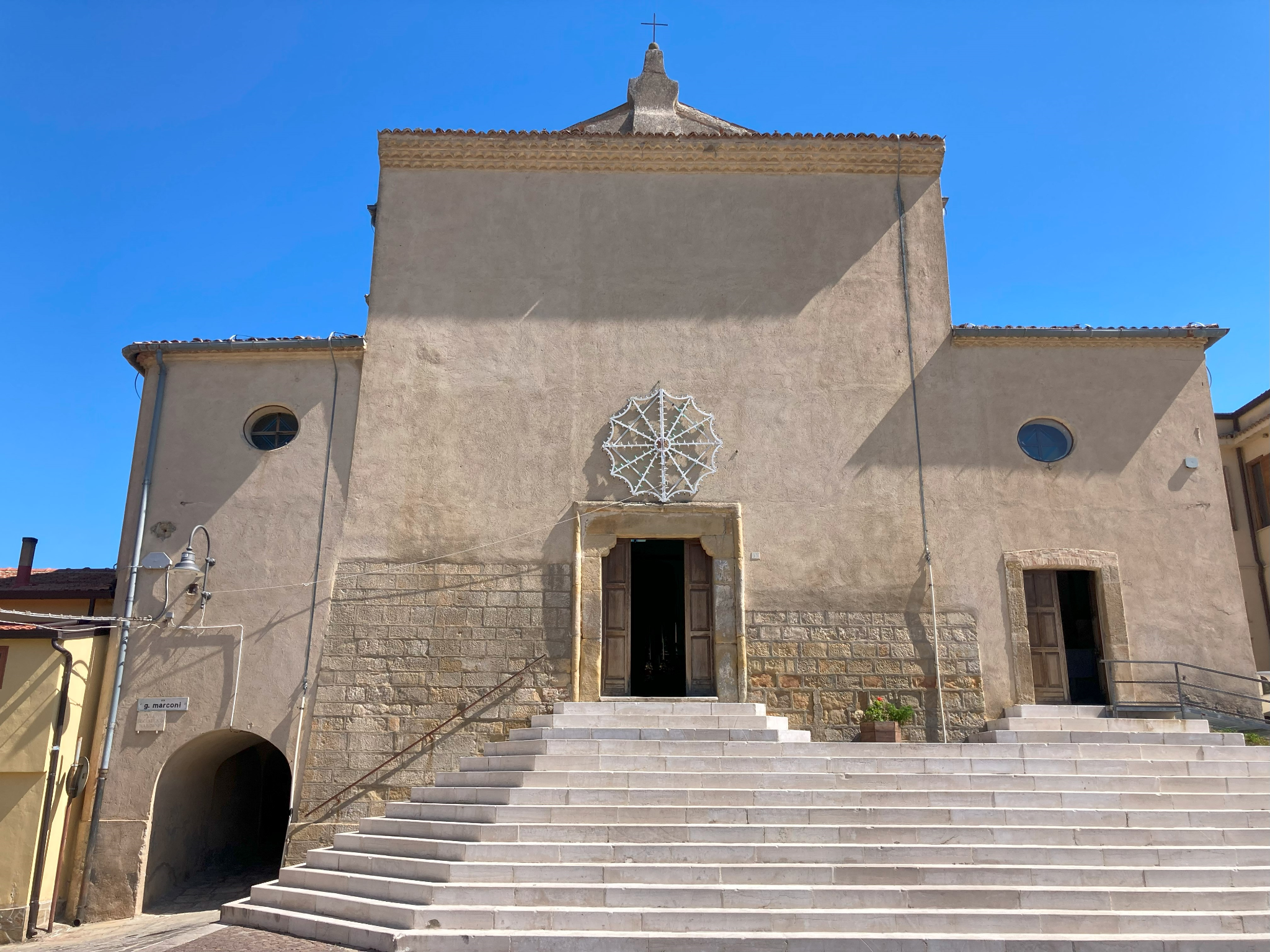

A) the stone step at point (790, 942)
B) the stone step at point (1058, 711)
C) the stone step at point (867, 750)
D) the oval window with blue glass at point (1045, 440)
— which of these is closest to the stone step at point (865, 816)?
the stone step at point (867, 750)

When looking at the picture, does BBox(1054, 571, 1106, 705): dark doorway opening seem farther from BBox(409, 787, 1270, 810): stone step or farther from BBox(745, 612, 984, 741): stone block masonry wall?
BBox(409, 787, 1270, 810): stone step

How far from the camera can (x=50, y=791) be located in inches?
438

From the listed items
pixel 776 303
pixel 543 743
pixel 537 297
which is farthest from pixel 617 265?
pixel 543 743

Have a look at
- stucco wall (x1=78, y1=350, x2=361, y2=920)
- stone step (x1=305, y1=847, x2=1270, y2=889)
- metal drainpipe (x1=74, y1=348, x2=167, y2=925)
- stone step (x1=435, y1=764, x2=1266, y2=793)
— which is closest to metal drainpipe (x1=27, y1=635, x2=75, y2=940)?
metal drainpipe (x1=74, y1=348, x2=167, y2=925)

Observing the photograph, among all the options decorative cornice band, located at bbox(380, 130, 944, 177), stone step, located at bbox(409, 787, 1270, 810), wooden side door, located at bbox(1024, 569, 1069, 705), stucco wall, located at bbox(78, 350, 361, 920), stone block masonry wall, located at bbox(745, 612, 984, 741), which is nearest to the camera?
stone step, located at bbox(409, 787, 1270, 810)

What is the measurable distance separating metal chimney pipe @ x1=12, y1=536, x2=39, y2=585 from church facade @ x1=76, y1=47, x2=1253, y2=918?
188 cm

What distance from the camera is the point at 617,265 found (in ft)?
44.5

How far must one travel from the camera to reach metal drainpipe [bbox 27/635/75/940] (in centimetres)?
1080

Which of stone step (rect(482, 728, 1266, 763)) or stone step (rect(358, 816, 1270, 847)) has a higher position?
→ stone step (rect(482, 728, 1266, 763))

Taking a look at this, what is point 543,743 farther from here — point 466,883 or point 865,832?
point 865,832

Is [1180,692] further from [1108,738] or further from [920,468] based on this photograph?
[920,468]

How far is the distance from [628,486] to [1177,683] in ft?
24.1

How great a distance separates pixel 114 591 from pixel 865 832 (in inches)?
388

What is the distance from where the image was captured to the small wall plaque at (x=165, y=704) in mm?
11812
